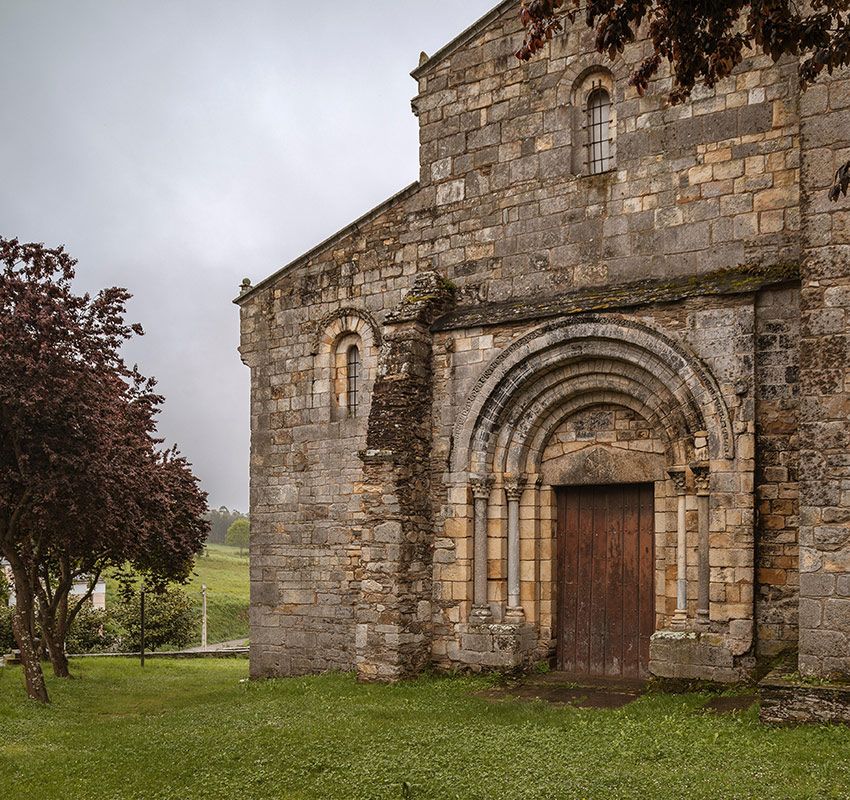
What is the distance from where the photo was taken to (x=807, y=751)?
301 inches

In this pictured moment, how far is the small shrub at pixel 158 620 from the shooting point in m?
27.6

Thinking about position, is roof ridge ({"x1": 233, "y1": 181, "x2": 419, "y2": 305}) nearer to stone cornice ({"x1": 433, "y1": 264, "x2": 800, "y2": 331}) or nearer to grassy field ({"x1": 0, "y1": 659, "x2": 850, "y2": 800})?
stone cornice ({"x1": 433, "y1": 264, "x2": 800, "y2": 331})

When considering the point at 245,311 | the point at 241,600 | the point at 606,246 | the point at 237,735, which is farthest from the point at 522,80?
the point at 241,600

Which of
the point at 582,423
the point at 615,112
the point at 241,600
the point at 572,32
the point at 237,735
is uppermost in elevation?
the point at 572,32

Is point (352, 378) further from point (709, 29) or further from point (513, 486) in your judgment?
point (709, 29)

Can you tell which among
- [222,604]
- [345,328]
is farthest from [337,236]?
[222,604]

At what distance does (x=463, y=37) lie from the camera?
13.4m

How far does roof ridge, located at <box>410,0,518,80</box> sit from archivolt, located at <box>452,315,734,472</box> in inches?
173

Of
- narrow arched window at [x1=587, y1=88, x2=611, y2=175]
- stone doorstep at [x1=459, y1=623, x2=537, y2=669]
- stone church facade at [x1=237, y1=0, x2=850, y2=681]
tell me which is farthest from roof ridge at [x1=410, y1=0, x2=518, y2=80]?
stone doorstep at [x1=459, y1=623, x2=537, y2=669]

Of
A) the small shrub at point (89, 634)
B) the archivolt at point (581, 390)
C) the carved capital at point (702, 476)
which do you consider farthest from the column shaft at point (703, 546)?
the small shrub at point (89, 634)

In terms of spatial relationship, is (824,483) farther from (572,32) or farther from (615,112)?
(572,32)

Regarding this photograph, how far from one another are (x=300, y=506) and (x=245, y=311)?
11.7 ft

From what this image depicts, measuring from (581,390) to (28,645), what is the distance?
8319 millimetres

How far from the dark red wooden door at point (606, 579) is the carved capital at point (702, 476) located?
1.15 metres
